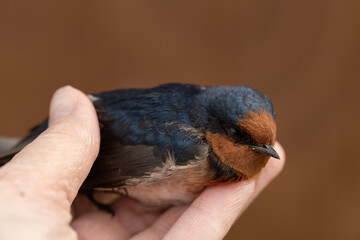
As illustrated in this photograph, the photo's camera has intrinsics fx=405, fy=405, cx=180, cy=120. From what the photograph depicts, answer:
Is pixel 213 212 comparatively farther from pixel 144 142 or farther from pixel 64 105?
pixel 64 105

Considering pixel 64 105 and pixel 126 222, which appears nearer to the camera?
pixel 64 105

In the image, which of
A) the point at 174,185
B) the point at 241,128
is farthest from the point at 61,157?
the point at 241,128

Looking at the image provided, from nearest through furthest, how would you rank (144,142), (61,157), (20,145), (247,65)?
(61,157) < (144,142) < (20,145) < (247,65)

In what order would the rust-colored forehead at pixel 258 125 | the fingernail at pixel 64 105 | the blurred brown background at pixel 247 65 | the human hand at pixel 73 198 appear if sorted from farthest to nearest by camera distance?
the blurred brown background at pixel 247 65, the fingernail at pixel 64 105, the rust-colored forehead at pixel 258 125, the human hand at pixel 73 198

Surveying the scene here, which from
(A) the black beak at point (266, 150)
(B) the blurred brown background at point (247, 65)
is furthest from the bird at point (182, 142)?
(B) the blurred brown background at point (247, 65)

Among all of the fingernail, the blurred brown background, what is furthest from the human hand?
the blurred brown background

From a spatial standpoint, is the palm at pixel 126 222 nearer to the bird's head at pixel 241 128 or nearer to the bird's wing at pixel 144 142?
the bird's wing at pixel 144 142

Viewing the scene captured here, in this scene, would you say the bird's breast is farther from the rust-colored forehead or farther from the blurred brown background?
the blurred brown background
